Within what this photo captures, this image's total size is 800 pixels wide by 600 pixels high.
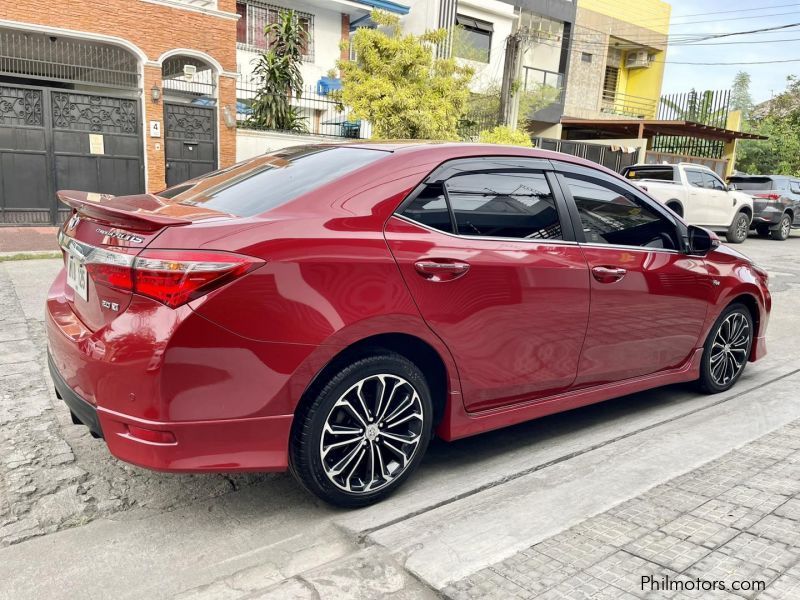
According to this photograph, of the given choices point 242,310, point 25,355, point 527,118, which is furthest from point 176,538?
point 527,118

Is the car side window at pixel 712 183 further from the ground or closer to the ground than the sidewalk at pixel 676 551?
further from the ground

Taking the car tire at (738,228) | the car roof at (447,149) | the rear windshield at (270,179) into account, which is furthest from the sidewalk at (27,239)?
the car tire at (738,228)

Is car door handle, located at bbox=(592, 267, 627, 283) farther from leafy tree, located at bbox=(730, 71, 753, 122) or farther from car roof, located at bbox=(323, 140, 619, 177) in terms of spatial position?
leafy tree, located at bbox=(730, 71, 753, 122)

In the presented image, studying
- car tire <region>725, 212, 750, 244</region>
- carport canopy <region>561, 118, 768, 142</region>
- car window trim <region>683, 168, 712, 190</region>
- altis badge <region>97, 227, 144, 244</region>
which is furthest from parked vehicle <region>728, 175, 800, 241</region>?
altis badge <region>97, 227, 144, 244</region>

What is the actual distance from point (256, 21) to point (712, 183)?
1283cm

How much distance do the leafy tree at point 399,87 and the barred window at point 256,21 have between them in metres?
5.07

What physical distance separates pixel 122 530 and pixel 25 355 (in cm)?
276

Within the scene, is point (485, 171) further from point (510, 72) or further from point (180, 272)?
point (510, 72)

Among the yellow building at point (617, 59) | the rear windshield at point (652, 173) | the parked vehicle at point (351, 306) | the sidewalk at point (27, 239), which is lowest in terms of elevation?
the sidewalk at point (27, 239)

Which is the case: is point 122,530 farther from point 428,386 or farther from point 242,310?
point 428,386

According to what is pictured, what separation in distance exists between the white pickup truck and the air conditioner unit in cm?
1673

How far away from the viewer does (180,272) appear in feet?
7.84

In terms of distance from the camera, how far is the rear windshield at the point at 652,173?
14938mm

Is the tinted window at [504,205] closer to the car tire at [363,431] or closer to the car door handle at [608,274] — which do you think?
the car door handle at [608,274]
